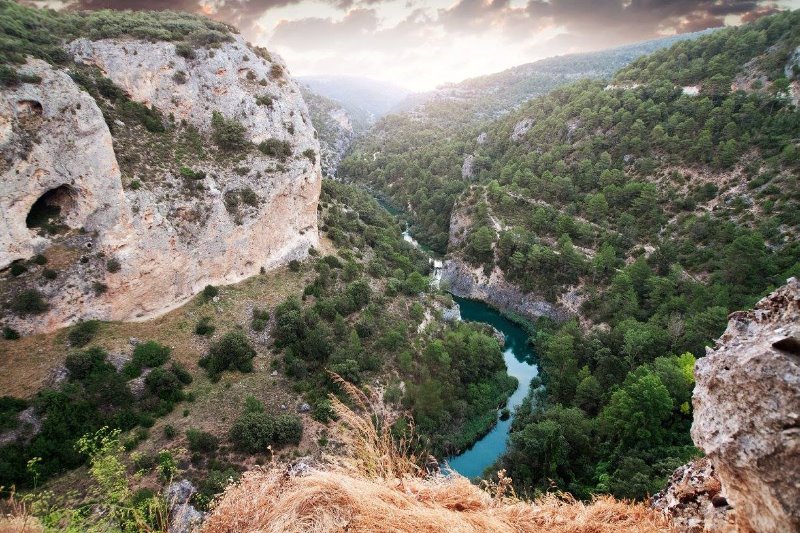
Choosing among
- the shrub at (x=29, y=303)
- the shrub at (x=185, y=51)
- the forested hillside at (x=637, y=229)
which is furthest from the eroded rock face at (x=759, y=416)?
the shrub at (x=185, y=51)

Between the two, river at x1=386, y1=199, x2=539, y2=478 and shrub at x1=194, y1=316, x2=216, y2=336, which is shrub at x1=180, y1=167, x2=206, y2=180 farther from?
river at x1=386, y1=199, x2=539, y2=478

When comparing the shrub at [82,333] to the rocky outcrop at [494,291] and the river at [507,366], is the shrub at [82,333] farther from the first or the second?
the rocky outcrop at [494,291]

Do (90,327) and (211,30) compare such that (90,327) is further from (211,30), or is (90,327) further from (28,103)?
(211,30)

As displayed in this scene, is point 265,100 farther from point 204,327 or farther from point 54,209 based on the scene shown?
point 204,327

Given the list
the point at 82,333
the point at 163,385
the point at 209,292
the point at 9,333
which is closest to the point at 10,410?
the point at 9,333

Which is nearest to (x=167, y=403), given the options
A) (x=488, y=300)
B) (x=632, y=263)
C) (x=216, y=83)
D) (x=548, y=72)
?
(x=216, y=83)

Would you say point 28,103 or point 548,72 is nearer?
point 28,103
